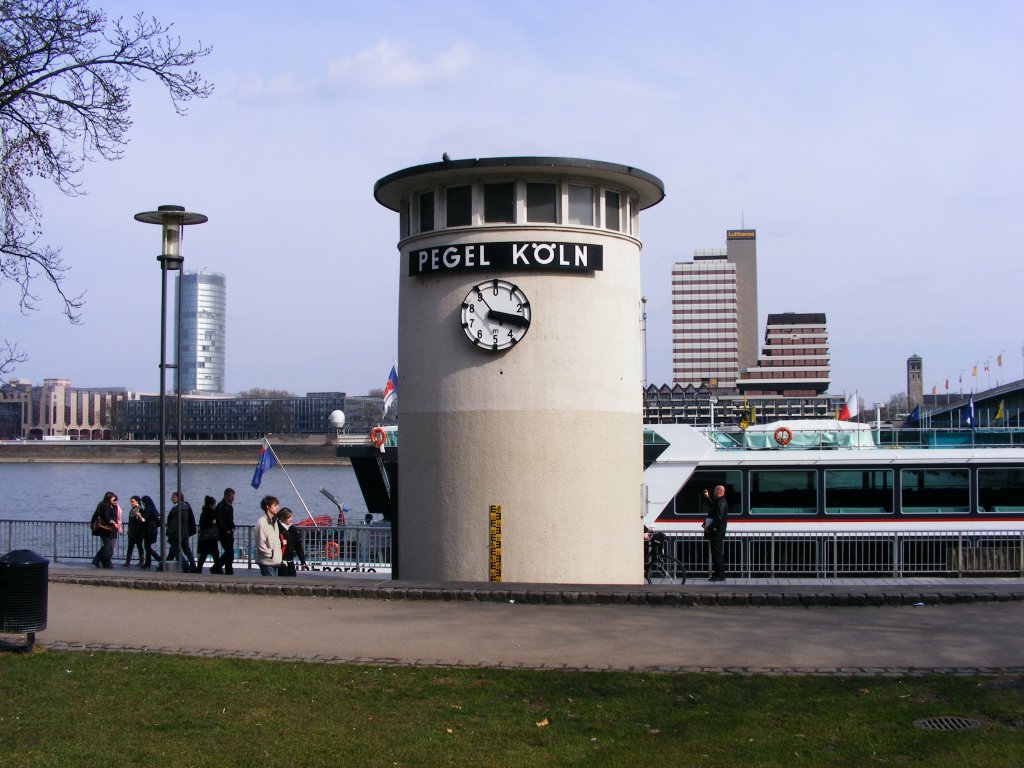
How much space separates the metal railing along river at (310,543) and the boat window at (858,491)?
11411 mm

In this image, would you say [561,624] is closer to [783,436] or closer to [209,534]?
[209,534]

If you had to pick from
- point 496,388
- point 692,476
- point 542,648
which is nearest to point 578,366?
point 496,388

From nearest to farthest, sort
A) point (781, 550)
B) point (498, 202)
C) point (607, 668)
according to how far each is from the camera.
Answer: point (607, 668) < point (498, 202) < point (781, 550)

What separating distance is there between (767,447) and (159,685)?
20.5 m

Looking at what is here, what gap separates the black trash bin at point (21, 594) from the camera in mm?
10148

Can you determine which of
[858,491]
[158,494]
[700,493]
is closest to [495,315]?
[700,493]

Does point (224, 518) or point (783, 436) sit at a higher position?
point (783, 436)

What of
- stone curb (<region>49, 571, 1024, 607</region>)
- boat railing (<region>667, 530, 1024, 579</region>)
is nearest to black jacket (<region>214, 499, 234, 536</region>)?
stone curb (<region>49, 571, 1024, 607</region>)

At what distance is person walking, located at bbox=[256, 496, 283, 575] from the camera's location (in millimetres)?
16719

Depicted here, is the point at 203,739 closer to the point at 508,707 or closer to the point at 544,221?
the point at 508,707

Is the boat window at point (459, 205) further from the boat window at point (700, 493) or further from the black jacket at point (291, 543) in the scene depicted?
the boat window at point (700, 493)

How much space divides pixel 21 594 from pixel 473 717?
15.9 ft

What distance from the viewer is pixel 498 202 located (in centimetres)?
1525

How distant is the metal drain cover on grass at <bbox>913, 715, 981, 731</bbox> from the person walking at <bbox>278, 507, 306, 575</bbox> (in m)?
11.5
